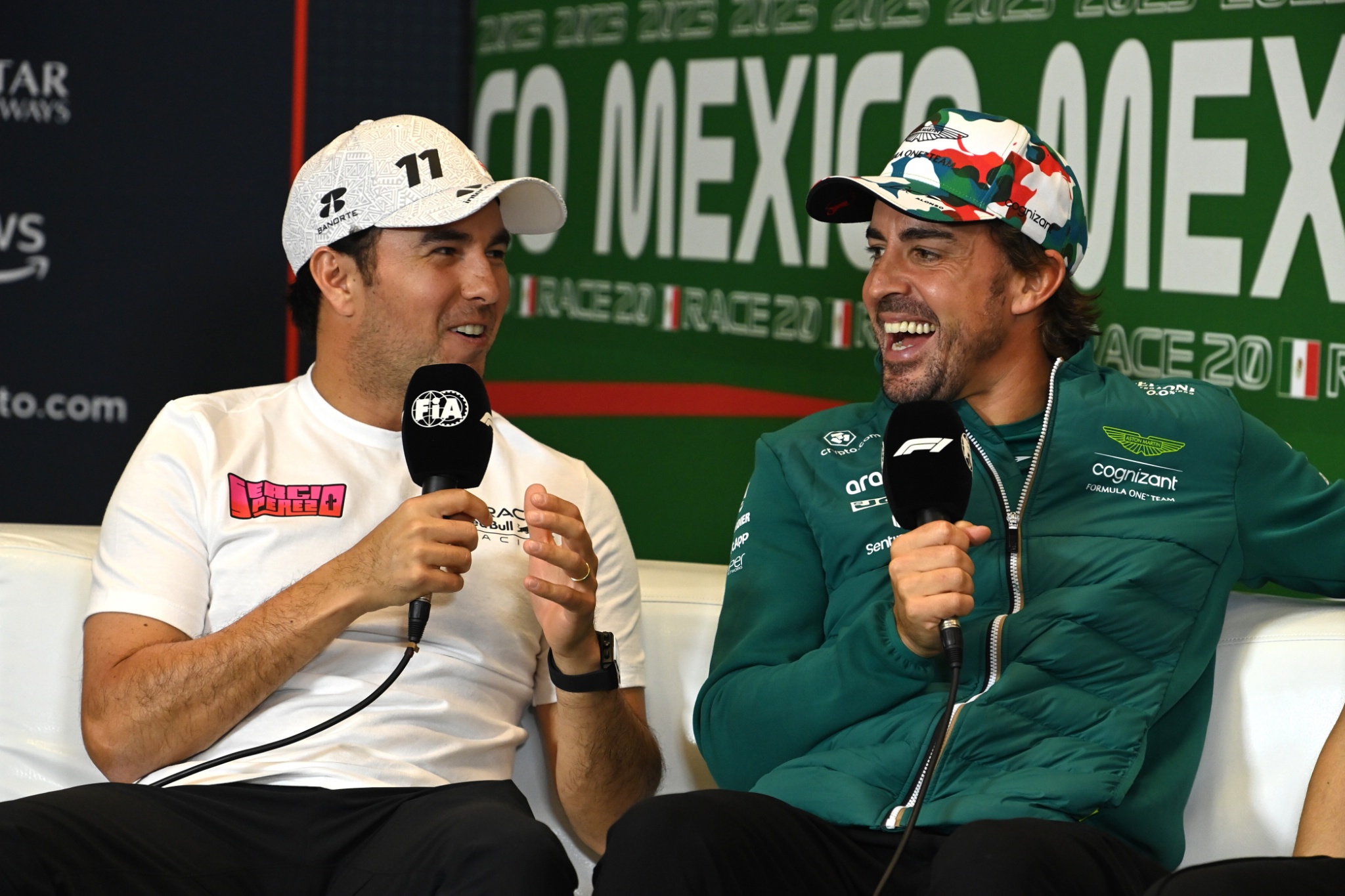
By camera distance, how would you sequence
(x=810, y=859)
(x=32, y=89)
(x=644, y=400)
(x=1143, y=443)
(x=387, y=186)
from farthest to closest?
(x=644, y=400)
(x=32, y=89)
(x=387, y=186)
(x=1143, y=443)
(x=810, y=859)

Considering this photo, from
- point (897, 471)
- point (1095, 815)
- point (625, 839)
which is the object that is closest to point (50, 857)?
point (625, 839)

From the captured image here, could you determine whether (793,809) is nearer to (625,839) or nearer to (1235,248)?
(625,839)

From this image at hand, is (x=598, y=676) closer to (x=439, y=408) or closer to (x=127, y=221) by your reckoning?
(x=439, y=408)

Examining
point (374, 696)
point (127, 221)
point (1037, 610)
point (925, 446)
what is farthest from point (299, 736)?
point (127, 221)

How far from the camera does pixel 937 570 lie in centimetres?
162

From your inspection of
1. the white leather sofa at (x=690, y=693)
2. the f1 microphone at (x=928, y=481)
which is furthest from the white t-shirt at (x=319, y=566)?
the f1 microphone at (x=928, y=481)

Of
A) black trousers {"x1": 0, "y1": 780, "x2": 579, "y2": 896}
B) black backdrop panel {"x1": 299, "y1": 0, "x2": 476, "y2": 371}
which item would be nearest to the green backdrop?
black backdrop panel {"x1": 299, "y1": 0, "x2": 476, "y2": 371}

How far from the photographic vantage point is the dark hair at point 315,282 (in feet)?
7.29

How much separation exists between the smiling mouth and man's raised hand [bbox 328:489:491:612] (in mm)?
685

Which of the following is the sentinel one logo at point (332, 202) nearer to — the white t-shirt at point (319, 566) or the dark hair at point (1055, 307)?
the white t-shirt at point (319, 566)

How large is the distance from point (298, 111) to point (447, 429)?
6.32 feet

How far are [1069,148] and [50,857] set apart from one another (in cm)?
216

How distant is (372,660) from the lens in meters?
2.02

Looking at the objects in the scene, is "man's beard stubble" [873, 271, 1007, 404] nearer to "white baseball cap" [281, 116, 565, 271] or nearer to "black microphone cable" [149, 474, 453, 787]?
"white baseball cap" [281, 116, 565, 271]
